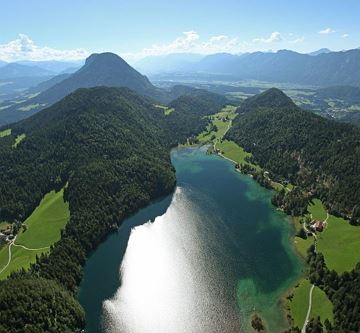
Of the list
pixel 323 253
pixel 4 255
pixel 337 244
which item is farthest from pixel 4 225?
pixel 337 244

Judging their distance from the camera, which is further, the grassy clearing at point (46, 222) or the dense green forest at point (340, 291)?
A: the grassy clearing at point (46, 222)

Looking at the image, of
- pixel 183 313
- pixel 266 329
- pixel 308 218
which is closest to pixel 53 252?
pixel 183 313

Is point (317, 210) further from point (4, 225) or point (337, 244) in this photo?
point (4, 225)

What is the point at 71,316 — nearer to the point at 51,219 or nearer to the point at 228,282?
the point at 228,282

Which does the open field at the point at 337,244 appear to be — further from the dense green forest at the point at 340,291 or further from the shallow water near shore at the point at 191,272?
the shallow water near shore at the point at 191,272

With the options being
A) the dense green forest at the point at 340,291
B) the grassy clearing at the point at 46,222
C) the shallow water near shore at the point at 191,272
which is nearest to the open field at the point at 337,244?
the dense green forest at the point at 340,291

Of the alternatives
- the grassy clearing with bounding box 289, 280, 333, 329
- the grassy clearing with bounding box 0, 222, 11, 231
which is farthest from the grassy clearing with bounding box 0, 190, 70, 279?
the grassy clearing with bounding box 289, 280, 333, 329
